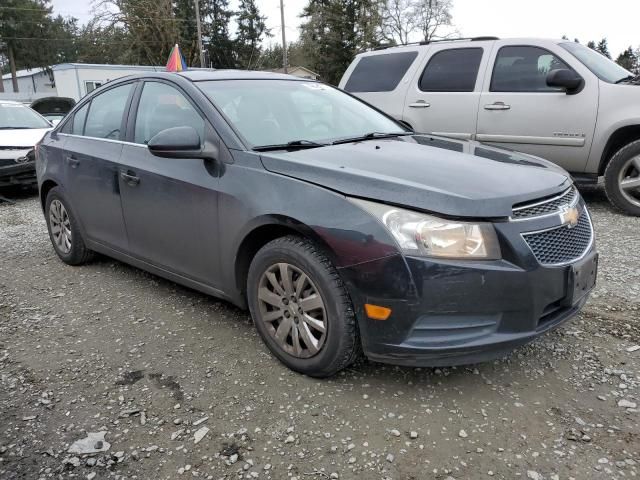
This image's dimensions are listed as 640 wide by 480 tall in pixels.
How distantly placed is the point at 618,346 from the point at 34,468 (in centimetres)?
306

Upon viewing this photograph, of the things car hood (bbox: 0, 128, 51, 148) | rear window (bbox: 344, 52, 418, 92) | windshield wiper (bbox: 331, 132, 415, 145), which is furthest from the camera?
car hood (bbox: 0, 128, 51, 148)

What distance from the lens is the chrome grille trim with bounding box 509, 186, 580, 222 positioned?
2.39 m

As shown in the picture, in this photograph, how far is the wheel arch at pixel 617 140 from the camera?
5652mm

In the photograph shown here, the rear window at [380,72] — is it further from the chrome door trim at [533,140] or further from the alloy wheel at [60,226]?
the alloy wheel at [60,226]

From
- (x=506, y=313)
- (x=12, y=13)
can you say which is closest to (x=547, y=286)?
(x=506, y=313)

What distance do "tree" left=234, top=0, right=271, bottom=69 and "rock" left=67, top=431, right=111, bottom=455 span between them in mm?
50734

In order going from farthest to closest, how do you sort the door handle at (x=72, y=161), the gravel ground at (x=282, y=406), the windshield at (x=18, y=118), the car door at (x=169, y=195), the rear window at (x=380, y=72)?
the windshield at (x=18, y=118) → the rear window at (x=380, y=72) → the door handle at (x=72, y=161) → the car door at (x=169, y=195) → the gravel ground at (x=282, y=406)

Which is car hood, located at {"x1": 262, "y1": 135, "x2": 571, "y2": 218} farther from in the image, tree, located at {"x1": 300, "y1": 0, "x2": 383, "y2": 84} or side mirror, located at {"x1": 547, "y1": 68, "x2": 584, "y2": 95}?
tree, located at {"x1": 300, "y1": 0, "x2": 383, "y2": 84}

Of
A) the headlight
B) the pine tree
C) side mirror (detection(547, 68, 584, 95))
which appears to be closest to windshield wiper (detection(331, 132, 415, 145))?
the headlight

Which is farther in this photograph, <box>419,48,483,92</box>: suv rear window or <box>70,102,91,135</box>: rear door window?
<box>419,48,483,92</box>: suv rear window

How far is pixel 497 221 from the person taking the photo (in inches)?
91.1

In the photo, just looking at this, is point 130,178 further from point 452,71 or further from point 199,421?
point 452,71

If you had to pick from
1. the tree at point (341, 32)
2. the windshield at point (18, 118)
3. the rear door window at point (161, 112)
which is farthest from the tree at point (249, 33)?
the rear door window at point (161, 112)

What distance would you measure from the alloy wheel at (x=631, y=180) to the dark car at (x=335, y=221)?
318 cm
